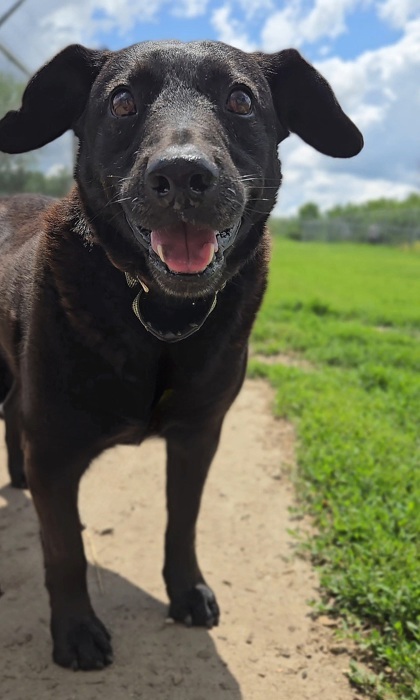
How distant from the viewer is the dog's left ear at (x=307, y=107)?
2.54m

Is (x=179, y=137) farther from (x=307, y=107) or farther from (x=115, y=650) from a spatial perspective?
(x=115, y=650)

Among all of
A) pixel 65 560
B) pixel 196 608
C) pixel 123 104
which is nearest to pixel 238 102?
pixel 123 104

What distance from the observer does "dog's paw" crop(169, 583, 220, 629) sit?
2.73 m

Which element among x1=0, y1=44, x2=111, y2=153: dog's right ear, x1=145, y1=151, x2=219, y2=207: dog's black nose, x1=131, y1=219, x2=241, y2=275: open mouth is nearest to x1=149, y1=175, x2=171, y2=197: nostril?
x1=145, y1=151, x2=219, y2=207: dog's black nose

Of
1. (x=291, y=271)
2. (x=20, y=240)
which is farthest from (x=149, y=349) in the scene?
(x=291, y=271)

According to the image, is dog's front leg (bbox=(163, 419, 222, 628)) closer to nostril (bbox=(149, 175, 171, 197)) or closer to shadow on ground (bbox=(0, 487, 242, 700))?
shadow on ground (bbox=(0, 487, 242, 700))

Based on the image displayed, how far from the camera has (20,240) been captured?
2.93 m

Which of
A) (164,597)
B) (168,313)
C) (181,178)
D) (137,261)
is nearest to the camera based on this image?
(181,178)

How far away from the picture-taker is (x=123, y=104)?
220cm

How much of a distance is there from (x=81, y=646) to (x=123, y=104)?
1798 millimetres

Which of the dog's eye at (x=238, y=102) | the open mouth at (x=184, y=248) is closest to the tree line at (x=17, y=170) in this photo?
the dog's eye at (x=238, y=102)

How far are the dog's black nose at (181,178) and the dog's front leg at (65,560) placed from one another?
36.7 inches

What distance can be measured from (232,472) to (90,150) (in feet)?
7.50

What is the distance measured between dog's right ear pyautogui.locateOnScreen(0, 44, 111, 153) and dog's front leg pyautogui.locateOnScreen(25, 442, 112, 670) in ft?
3.62
